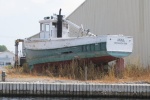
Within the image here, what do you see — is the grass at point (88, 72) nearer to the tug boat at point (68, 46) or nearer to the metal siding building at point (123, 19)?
the tug boat at point (68, 46)

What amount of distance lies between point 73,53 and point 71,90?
270 inches

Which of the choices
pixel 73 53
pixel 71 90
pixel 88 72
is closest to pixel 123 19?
pixel 73 53

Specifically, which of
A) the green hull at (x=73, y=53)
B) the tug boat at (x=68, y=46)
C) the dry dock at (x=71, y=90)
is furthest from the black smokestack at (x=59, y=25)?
the dry dock at (x=71, y=90)

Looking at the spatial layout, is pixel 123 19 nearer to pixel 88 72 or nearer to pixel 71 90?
pixel 88 72

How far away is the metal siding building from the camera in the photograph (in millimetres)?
17109

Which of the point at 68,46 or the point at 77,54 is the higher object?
the point at 68,46

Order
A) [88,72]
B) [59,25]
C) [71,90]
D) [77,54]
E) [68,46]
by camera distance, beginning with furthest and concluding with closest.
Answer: [59,25] → [68,46] → [77,54] → [88,72] → [71,90]

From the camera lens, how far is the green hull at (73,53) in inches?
573

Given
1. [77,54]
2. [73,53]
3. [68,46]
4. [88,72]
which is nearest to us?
[88,72]

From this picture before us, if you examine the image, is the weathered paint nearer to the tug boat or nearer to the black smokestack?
the tug boat

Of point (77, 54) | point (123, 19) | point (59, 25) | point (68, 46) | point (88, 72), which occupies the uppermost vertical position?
point (123, 19)

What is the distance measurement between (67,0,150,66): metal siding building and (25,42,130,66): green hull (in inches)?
95.0

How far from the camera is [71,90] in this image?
28.3 feet

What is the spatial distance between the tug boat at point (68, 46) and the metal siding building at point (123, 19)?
209cm
